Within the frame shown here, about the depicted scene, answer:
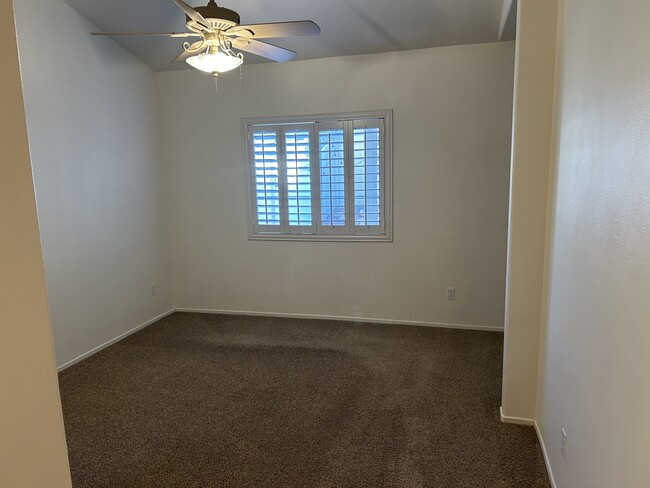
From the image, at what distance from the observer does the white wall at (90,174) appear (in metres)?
3.29

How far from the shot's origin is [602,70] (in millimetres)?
1438

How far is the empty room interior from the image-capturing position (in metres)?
1.20

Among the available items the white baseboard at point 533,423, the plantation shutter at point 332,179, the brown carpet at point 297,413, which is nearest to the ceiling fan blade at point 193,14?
the plantation shutter at point 332,179

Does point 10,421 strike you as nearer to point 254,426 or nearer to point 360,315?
point 254,426

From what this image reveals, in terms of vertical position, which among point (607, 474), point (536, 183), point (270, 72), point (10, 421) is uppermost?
point (270, 72)

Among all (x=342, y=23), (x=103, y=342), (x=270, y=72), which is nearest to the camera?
(x=342, y=23)

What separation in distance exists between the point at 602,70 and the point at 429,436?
2.02m

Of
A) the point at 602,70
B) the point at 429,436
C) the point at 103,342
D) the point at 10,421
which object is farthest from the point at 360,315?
the point at 10,421

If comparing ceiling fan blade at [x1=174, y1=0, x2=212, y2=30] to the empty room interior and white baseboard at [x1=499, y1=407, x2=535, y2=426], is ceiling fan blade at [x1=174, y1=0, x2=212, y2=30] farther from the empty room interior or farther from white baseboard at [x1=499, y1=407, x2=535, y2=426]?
white baseboard at [x1=499, y1=407, x2=535, y2=426]

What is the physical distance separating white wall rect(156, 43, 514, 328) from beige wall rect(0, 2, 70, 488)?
357cm

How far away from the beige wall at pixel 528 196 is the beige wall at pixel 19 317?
2.26 metres

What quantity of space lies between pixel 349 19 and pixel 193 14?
1843 millimetres

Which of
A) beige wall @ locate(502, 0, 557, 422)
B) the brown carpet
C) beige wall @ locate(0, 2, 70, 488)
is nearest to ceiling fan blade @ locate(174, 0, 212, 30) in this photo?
beige wall @ locate(0, 2, 70, 488)

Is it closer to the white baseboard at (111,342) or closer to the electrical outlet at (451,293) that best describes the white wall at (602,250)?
the electrical outlet at (451,293)
